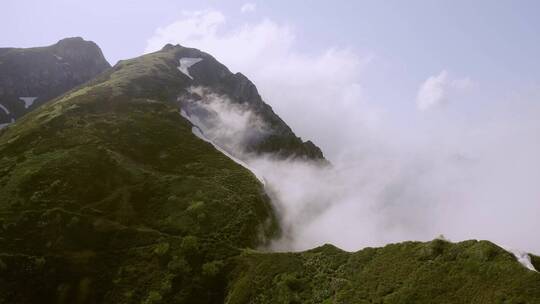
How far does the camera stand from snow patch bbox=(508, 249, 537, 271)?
124ft

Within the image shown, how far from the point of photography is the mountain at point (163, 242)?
40.6 meters

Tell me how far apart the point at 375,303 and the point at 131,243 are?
36241mm

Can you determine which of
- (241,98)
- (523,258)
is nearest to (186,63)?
(241,98)

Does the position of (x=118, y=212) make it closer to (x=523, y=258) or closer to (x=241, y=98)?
(x=523, y=258)

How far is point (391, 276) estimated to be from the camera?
138 feet

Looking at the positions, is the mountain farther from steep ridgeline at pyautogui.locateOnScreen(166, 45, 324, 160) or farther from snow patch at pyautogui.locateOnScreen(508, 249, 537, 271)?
steep ridgeline at pyautogui.locateOnScreen(166, 45, 324, 160)

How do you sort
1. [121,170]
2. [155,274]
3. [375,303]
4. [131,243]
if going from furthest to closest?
1. [121,170]
2. [131,243]
3. [155,274]
4. [375,303]

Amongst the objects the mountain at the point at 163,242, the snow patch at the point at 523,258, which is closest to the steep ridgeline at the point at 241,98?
the mountain at the point at 163,242

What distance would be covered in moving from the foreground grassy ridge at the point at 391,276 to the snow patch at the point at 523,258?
0.96 meters

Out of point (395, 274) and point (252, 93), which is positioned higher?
point (252, 93)

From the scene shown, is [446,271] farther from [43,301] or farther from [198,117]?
[198,117]

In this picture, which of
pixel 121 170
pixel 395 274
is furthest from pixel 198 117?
pixel 395 274

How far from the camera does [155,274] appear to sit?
2096 inches

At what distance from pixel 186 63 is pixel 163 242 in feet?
459
